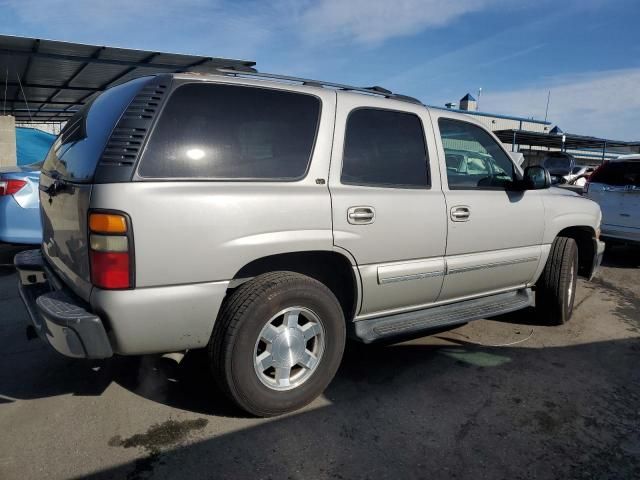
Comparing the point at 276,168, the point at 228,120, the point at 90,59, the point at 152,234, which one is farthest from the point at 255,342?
the point at 90,59

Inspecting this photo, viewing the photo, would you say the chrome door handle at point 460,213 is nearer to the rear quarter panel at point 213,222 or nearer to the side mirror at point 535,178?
the side mirror at point 535,178

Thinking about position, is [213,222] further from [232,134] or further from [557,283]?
[557,283]

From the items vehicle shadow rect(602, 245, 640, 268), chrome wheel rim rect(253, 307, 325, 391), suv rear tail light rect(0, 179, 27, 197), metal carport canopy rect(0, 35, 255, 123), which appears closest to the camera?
chrome wheel rim rect(253, 307, 325, 391)

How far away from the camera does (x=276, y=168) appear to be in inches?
110

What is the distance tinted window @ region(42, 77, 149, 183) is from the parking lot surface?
1.38 m

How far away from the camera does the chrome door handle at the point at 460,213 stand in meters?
3.48

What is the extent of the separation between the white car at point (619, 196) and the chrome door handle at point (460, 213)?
4886 mm

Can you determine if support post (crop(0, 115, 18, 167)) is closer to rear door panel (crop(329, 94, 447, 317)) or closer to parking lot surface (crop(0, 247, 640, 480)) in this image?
parking lot surface (crop(0, 247, 640, 480))

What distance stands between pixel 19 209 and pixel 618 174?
8.18m

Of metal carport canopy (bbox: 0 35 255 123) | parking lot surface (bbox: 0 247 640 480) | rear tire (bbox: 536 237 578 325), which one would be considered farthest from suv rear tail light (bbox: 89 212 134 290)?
metal carport canopy (bbox: 0 35 255 123)

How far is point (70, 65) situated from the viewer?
34.9 feet

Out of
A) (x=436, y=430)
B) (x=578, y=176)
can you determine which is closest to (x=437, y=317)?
(x=436, y=430)

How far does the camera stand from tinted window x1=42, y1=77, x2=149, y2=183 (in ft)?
8.26

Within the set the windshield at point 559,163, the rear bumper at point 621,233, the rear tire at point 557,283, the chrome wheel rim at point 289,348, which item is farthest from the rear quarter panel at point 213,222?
the windshield at point 559,163
